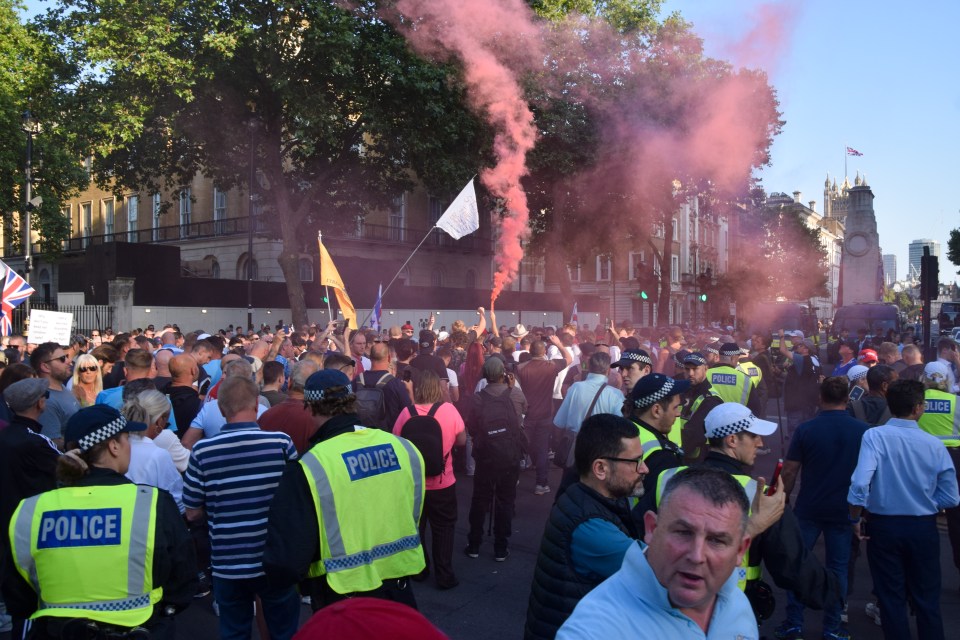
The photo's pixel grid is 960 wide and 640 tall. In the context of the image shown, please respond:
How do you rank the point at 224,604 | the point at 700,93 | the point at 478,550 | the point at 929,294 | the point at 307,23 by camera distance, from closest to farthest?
the point at 224,604 < the point at 478,550 < the point at 929,294 < the point at 307,23 < the point at 700,93

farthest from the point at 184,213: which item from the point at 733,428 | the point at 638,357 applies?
the point at 733,428

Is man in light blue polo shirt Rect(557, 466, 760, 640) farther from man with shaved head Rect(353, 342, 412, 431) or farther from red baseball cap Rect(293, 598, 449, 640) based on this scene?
man with shaved head Rect(353, 342, 412, 431)

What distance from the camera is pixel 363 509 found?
3404mm

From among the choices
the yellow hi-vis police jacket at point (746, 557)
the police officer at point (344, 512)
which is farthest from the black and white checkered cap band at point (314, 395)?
the yellow hi-vis police jacket at point (746, 557)

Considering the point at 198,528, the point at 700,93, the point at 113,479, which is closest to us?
the point at 113,479

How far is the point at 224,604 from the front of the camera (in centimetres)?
384

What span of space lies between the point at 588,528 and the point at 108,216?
49796 mm

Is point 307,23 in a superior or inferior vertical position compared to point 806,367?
superior

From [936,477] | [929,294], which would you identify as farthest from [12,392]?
[929,294]

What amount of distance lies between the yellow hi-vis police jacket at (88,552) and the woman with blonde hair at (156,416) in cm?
108

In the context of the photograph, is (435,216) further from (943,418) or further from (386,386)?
(943,418)

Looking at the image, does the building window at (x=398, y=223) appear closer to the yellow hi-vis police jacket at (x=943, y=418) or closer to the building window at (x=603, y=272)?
the building window at (x=603, y=272)

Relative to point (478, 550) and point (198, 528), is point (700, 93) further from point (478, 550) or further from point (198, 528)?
point (198, 528)

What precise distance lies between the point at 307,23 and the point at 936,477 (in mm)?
20669
